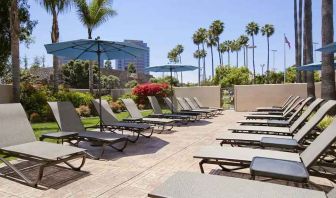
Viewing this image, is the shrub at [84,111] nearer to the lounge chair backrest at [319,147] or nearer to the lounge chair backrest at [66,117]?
the lounge chair backrest at [66,117]

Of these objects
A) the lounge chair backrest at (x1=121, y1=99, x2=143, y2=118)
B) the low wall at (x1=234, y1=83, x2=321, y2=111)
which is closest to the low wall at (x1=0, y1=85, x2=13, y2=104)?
the lounge chair backrest at (x1=121, y1=99, x2=143, y2=118)

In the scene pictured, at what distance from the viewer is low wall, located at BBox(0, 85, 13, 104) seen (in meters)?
14.7

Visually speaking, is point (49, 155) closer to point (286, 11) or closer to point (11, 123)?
point (11, 123)

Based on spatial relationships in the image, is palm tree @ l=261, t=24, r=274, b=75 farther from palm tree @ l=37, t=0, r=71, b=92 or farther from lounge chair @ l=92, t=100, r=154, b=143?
lounge chair @ l=92, t=100, r=154, b=143

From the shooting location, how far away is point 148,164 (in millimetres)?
6125

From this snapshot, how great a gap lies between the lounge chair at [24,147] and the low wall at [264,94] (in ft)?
52.8

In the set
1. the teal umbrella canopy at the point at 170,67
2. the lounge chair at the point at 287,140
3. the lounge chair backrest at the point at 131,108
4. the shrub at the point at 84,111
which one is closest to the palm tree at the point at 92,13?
the shrub at the point at 84,111

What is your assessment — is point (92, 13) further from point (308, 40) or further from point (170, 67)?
point (308, 40)

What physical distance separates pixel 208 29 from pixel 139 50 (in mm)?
62618

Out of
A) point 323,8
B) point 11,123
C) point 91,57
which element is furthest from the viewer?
point 323,8

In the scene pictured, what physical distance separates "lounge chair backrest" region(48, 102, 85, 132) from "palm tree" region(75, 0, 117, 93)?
1513 centimetres

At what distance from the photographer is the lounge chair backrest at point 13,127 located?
18.3 feet

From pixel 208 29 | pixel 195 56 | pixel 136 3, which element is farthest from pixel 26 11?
pixel 195 56

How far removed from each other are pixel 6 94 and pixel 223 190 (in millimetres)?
14718
